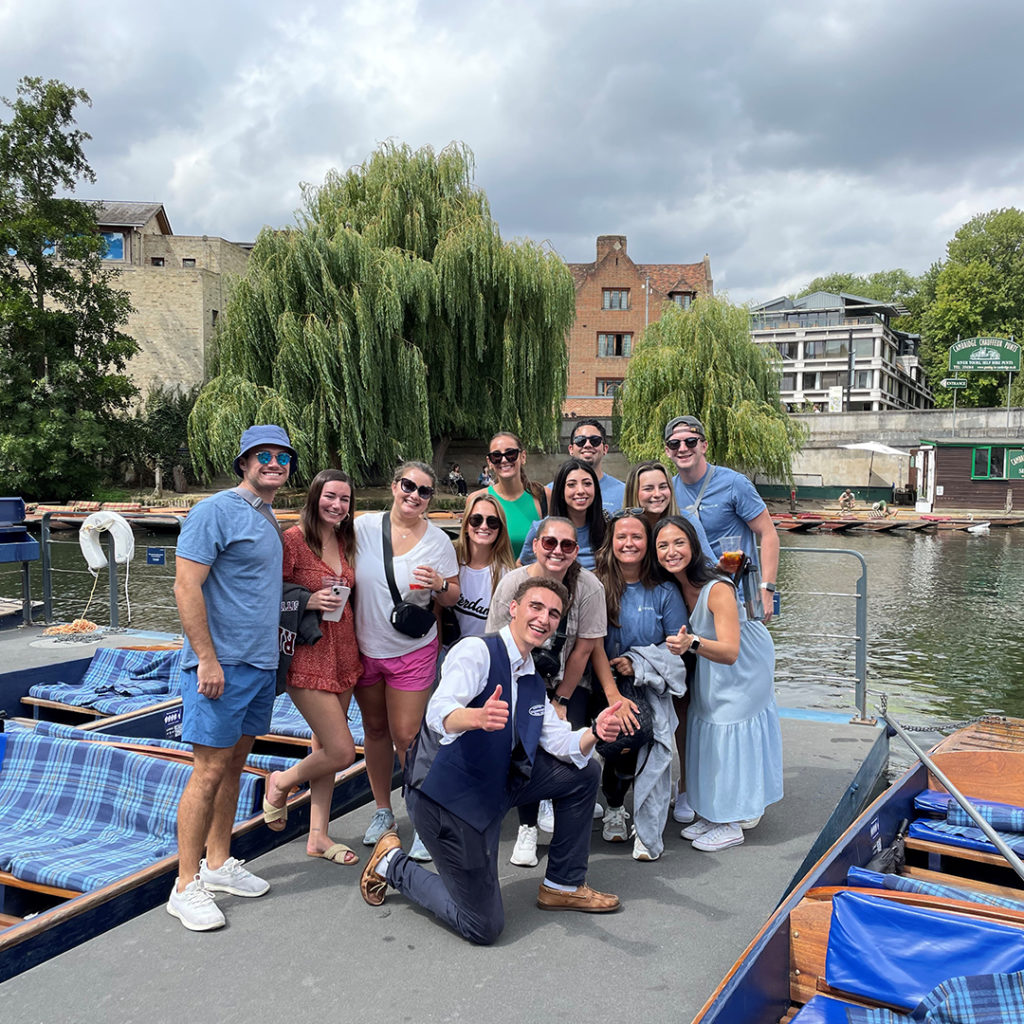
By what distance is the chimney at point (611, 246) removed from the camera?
41.1 meters

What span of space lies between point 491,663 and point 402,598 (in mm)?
720

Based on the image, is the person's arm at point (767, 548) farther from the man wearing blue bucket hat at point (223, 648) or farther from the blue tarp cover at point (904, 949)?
the man wearing blue bucket hat at point (223, 648)

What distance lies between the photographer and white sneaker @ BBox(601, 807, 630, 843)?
12.0ft

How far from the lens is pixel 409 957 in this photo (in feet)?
8.96

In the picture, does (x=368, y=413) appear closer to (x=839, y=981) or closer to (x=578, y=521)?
(x=578, y=521)

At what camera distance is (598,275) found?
41000 millimetres

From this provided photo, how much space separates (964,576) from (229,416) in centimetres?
1669

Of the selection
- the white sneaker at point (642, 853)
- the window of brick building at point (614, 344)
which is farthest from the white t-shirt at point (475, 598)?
the window of brick building at point (614, 344)

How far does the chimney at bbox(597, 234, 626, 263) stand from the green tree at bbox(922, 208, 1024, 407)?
25029 millimetres

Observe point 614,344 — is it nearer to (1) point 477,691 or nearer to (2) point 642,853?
(2) point 642,853

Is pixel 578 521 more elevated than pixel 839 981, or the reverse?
pixel 578 521

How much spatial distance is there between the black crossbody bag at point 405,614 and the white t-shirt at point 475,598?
0.25 meters

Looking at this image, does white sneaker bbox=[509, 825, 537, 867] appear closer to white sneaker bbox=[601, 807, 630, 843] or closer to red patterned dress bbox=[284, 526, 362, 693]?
white sneaker bbox=[601, 807, 630, 843]

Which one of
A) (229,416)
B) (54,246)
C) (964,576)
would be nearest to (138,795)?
(229,416)
